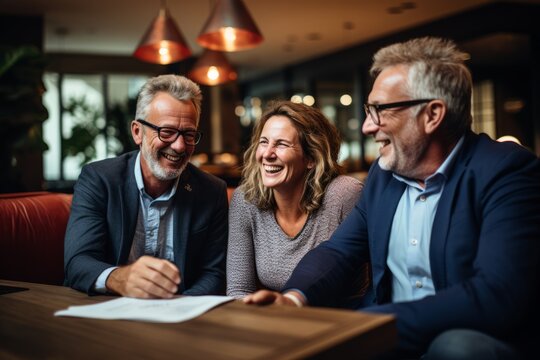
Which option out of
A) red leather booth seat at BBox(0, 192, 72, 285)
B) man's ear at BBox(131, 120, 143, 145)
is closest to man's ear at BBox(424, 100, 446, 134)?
man's ear at BBox(131, 120, 143, 145)

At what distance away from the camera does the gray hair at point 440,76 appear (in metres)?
1.70

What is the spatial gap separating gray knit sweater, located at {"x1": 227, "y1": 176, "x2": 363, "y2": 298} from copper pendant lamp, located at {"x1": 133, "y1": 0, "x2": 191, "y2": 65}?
291cm

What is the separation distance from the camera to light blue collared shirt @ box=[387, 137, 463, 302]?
1687 mm

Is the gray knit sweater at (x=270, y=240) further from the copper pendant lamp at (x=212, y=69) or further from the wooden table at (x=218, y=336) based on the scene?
the copper pendant lamp at (x=212, y=69)

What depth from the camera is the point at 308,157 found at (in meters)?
2.45

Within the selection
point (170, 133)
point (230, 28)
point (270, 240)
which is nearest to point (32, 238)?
point (170, 133)

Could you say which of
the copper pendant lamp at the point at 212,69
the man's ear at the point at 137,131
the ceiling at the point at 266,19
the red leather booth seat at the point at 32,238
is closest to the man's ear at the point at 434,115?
the man's ear at the point at 137,131

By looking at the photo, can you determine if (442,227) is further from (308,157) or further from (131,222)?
(131,222)

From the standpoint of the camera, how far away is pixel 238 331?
3.54ft

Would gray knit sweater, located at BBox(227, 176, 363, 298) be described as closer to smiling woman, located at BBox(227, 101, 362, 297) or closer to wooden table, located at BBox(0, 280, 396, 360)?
smiling woman, located at BBox(227, 101, 362, 297)

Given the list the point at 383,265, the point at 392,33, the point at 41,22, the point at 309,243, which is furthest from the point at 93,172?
the point at 392,33

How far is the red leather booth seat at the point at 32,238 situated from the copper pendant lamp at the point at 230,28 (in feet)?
6.79

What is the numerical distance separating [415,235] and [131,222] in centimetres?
109

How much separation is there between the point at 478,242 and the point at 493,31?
297 inches
